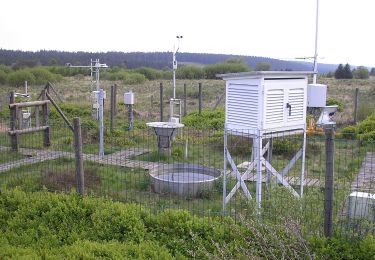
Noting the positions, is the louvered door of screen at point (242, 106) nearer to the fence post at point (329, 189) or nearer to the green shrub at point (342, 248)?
the fence post at point (329, 189)

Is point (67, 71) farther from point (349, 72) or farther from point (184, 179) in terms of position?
point (184, 179)

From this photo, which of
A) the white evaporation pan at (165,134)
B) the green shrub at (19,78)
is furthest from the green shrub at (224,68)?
the white evaporation pan at (165,134)

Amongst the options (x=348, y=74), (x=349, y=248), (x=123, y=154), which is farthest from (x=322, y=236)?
(x=348, y=74)

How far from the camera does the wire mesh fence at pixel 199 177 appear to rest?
566 cm

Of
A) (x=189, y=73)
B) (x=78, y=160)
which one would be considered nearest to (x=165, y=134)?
(x=78, y=160)

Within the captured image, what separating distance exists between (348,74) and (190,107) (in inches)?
1110

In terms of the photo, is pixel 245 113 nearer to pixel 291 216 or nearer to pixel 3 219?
pixel 291 216

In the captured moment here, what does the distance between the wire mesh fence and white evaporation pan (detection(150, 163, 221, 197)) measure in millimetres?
17

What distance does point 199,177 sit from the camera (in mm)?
8891

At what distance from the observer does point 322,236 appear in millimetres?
5453

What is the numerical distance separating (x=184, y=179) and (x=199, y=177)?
298 millimetres

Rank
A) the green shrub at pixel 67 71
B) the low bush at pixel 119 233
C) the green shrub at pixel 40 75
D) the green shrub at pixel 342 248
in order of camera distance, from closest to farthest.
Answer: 1. the green shrub at pixel 342 248
2. the low bush at pixel 119 233
3. the green shrub at pixel 40 75
4. the green shrub at pixel 67 71

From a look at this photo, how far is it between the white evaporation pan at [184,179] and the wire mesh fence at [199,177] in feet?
0.06

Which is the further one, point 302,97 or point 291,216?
point 302,97
